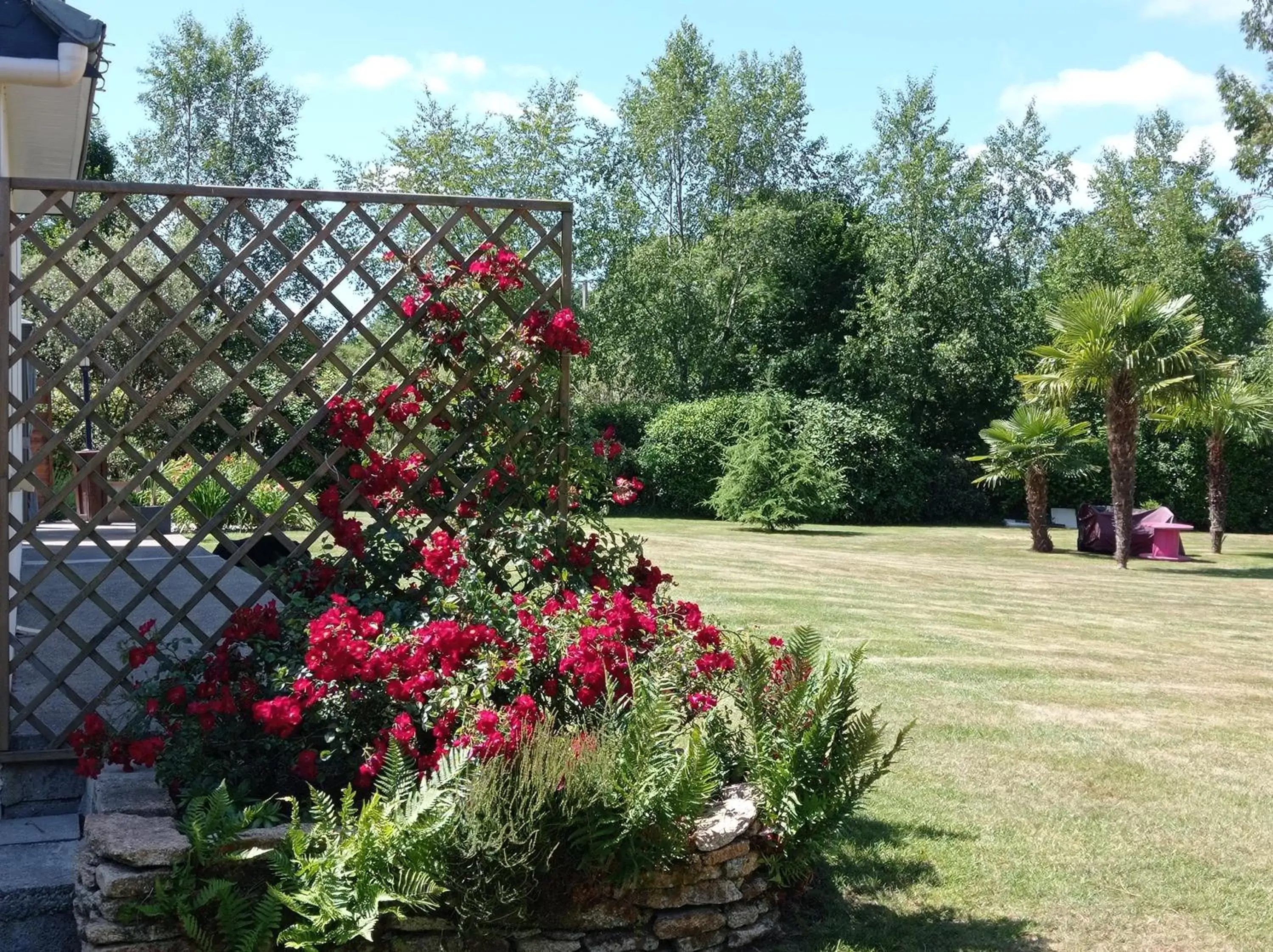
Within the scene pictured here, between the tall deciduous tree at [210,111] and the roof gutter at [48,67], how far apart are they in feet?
87.2

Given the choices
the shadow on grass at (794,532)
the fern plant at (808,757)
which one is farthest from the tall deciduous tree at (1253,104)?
the fern plant at (808,757)

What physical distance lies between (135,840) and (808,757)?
5.82 ft

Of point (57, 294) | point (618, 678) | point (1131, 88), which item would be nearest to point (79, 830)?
point (618, 678)

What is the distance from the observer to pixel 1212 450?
1720cm

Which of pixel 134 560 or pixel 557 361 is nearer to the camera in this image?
pixel 557 361

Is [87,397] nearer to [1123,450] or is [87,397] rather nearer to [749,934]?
[749,934]

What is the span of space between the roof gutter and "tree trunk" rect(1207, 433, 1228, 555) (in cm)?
1659

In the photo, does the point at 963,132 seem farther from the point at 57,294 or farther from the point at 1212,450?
the point at 57,294

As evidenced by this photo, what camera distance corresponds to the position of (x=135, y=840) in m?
2.86

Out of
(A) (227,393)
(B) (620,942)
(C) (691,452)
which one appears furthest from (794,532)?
(B) (620,942)

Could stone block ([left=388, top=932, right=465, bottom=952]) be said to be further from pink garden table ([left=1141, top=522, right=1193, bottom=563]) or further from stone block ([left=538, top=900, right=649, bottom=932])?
pink garden table ([left=1141, top=522, right=1193, bottom=563])

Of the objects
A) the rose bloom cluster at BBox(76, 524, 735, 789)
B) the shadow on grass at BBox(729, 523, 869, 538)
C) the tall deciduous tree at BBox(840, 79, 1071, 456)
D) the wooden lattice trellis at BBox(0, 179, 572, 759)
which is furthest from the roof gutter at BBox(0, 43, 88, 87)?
the tall deciduous tree at BBox(840, 79, 1071, 456)

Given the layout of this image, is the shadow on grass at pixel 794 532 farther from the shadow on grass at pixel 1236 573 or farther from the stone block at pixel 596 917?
the stone block at pixel 596 917

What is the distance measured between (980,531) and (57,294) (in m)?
15.1
